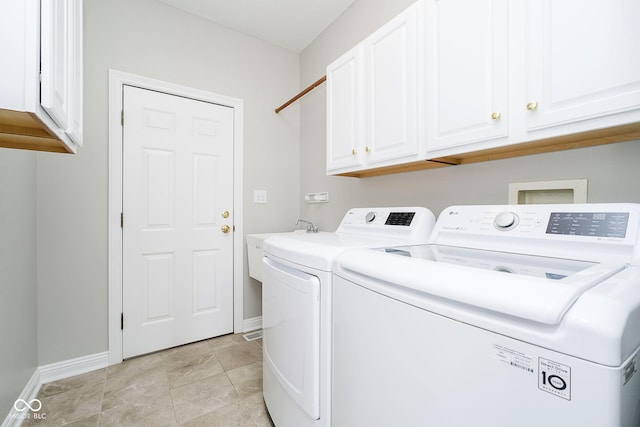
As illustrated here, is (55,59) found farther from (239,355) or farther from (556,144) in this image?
(239,355)

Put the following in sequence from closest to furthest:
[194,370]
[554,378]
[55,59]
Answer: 1. [554,378]
2. [55,59]
3. [194,370]

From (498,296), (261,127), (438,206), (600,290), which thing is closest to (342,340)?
(498,296)

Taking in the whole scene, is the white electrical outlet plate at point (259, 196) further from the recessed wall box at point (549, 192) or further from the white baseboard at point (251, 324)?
the recessed wall box at point (549, 192)

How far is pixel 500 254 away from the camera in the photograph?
0.95 metres

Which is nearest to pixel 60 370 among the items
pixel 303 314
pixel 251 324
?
pixel 251 324

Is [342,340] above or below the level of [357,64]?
below

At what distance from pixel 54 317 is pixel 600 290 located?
2.65m

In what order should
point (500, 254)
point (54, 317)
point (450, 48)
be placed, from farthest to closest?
point (54, 317) → point (450, 48) → point (500, 254)

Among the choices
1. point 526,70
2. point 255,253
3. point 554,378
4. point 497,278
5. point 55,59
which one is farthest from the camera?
point 255,253

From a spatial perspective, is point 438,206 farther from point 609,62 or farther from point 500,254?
point 609,62

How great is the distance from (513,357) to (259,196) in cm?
234

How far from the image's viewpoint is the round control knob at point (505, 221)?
1.03 meters
